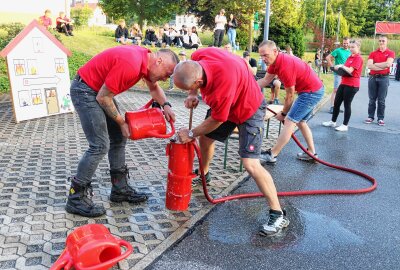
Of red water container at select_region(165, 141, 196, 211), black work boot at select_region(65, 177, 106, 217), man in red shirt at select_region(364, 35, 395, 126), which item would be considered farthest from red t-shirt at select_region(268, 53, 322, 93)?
man in red shirt at select_region(364, 35, 395, 126)

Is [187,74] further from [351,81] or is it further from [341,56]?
[341,56]

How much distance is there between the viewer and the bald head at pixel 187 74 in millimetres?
3225

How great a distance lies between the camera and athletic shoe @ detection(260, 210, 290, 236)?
3727 mm

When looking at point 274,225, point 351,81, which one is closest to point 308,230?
point 274,225

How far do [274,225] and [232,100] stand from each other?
1.21 m

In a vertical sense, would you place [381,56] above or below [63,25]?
below

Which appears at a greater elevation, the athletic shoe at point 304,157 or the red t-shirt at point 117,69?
the red t-shirt at point 117,69

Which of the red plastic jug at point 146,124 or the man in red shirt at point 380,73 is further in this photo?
the man in red shirt at point 380,73

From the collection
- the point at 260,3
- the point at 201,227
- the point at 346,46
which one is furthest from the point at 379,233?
the point at 260,3

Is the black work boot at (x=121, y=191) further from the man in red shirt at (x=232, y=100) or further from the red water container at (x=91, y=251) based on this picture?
the red water container at (x=91, y=251)

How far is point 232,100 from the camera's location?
340 centimetres

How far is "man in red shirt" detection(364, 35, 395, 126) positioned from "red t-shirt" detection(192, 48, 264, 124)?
19.8 ft

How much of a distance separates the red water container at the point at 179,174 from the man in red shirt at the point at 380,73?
6263 mm

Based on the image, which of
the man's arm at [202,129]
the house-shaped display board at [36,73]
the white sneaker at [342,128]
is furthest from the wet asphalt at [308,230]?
the house-shaped display board at [36,73]
